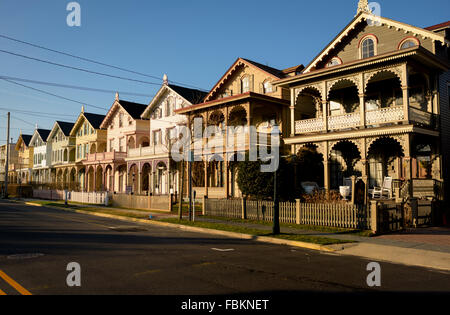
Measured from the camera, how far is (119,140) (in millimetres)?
46062

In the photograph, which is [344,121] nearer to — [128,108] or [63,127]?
[128,108]

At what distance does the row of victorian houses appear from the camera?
2036cm

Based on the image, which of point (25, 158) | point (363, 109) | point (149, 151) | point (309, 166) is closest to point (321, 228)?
point (363, 109)

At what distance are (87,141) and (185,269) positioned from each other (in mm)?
47579

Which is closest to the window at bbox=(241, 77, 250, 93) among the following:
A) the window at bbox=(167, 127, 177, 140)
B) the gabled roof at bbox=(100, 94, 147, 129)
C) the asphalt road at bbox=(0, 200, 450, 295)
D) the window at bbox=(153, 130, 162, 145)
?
the window at bbox=(167, 127, 177, 140)

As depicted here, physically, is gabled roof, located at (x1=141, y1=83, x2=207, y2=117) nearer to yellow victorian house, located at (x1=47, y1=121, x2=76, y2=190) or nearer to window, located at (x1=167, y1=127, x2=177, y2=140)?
window, located at (x1=167, y1=127, x2=177, y2=140)

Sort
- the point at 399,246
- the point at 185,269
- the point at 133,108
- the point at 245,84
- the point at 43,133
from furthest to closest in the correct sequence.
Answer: the point at 43,133, the point at 133,108, the point at 245,84, the point at 399,246, the point at 185,269

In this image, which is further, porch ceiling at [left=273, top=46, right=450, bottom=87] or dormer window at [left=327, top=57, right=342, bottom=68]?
dormer window at [left=327, top=57, right=342, bottom=68]

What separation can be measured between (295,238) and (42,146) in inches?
2524

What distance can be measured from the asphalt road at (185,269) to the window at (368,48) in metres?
16.6

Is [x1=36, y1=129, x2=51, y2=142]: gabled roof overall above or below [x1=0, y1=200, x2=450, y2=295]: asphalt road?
above

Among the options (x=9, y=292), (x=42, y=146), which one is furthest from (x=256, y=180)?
(x=42, y=146)

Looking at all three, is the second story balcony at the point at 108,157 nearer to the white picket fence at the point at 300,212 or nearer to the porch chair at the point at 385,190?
the white picket fence at the point at 300,212

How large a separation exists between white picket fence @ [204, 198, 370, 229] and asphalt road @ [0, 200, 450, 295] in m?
4.82
